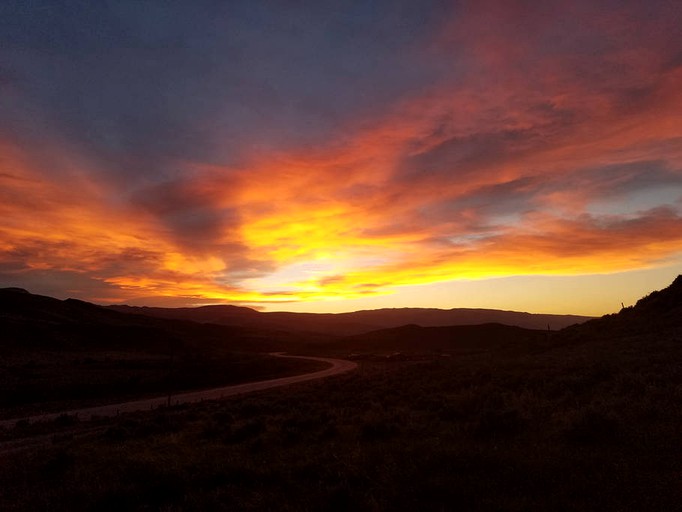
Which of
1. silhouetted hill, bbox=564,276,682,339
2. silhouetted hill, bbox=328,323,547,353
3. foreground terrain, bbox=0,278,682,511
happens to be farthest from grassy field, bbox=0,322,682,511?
silhouetted hill, bbox=328,323,547,353

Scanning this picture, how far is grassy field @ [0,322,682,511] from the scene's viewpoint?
7.68 meters

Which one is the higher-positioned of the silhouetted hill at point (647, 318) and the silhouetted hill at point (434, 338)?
the silhouetted hill at point (647, 318)

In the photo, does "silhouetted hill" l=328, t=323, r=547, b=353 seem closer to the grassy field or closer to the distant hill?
the distant hill

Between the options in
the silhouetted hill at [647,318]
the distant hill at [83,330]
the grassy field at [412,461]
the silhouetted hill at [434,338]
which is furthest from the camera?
the silhouetted hill at [434,338]

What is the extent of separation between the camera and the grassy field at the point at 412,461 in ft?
25.2

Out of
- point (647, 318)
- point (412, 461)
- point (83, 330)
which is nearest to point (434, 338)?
point (647, 318)

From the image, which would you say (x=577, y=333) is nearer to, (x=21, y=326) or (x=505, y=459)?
(x=505, y=459)

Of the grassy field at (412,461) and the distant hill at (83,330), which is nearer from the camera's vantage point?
the grassy field at (412,461)

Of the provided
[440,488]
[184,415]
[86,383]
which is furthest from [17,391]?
[440,488]

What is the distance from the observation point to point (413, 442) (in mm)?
11203

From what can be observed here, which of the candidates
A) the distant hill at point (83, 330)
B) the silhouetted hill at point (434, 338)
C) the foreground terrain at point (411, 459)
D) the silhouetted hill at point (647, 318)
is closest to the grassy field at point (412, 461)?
the foreground terrain at point (411, 459)

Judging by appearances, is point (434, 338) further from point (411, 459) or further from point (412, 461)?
point (412, 461)

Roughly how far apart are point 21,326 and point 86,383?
59963 millimetres

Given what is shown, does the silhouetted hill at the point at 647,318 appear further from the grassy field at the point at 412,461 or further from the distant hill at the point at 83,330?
the distant hill at the point at 83,330
